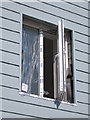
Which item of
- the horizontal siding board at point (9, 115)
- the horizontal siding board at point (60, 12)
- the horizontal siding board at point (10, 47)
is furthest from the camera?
the horizontal siding board at point (60, 12)

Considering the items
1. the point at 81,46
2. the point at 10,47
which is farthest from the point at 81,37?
the point at 10,47

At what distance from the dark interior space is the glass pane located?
0.55 ft

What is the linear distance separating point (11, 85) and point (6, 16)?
1.10 m

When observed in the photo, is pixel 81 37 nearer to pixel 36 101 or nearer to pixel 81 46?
pixel 81 46

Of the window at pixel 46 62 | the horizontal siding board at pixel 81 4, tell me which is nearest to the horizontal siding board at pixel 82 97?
the window at pixel 46 62

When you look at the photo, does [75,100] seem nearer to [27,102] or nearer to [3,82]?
[27,102]

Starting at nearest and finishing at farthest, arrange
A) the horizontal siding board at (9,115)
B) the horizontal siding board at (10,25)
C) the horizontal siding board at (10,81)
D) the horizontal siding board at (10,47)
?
the horizontal siding board at (9,115) → the horizontal siding board at (10,81) → the horizontal siding board at (10,47) → the horizontal siding board at (10,25)

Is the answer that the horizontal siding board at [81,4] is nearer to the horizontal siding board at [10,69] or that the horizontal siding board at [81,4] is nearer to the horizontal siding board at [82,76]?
the horizontal siding board at [82,76]

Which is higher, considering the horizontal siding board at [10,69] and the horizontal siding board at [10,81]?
the horizontal siding board at [10,69]

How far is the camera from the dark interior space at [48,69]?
6667mm

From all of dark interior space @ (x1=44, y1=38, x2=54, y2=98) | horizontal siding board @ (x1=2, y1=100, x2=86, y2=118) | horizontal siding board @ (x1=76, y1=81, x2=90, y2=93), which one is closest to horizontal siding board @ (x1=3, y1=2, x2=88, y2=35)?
dark interior space @ (x1=44, y1=38, x2=54, y2=98)

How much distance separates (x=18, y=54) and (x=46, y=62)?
673mm

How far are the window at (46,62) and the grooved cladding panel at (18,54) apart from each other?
0.15m

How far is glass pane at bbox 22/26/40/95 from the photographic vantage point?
641 cm
